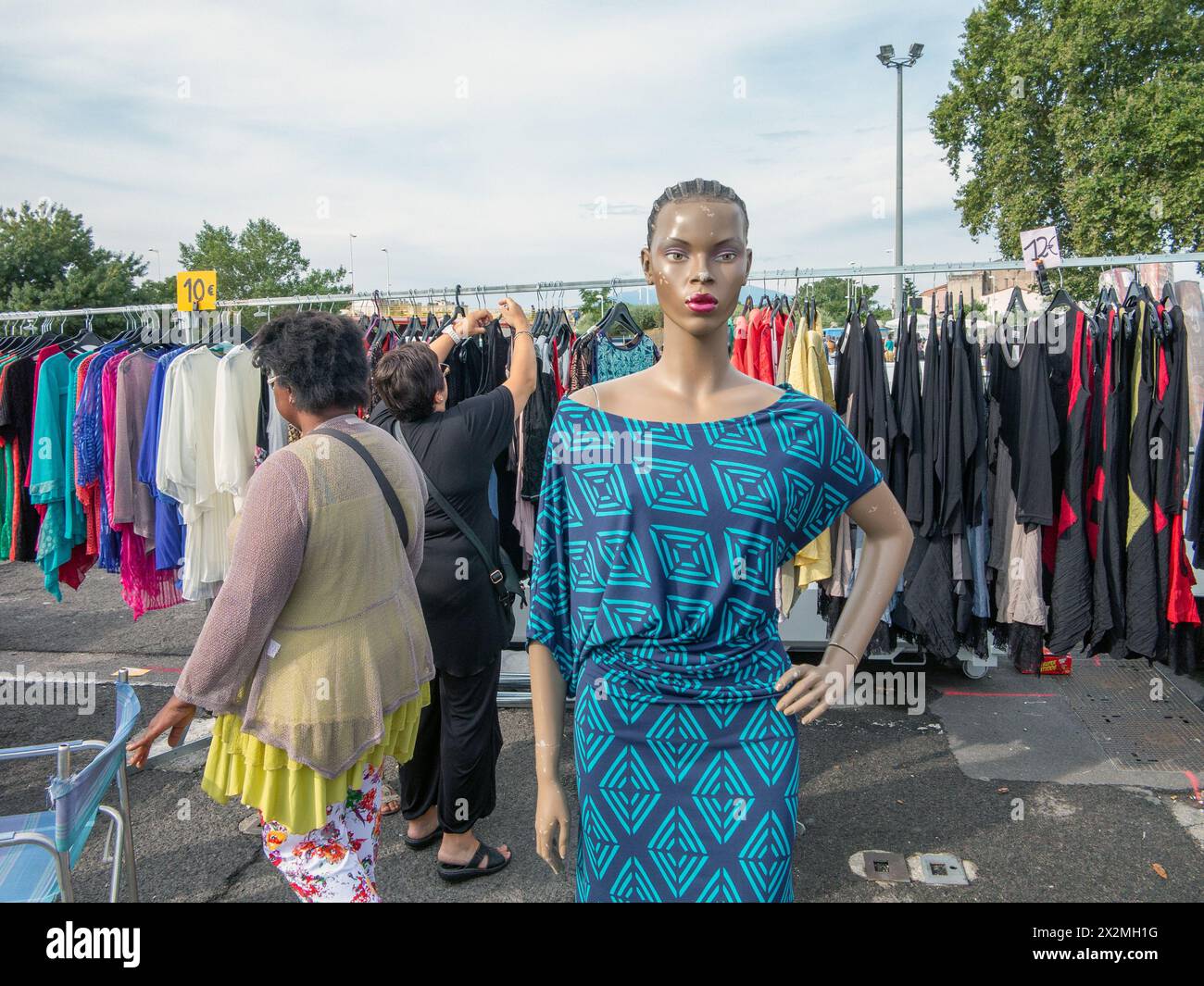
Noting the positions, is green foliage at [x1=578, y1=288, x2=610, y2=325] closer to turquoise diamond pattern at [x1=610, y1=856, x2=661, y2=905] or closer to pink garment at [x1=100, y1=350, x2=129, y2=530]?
pink garment at [x1=100, y1=350, x2=129, y2=530]

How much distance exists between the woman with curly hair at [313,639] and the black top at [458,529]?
0.80 metres

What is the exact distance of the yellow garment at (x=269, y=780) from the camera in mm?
2010

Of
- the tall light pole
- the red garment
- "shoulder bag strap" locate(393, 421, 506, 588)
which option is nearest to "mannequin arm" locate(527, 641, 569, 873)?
"shoulder bag strap" locate(393, 421, 506, 588)

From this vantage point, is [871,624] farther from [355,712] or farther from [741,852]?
[355,712]

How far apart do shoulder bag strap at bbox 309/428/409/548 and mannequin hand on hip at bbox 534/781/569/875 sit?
0.93m

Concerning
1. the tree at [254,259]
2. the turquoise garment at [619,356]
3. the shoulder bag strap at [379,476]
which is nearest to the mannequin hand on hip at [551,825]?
the shoulder bag strap at [379,476]

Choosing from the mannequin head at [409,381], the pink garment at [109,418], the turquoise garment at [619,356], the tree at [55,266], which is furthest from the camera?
the tree at [55,266]

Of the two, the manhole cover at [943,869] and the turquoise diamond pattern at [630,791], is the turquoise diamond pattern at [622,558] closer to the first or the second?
the turquoise diamond pattern at [630,791]

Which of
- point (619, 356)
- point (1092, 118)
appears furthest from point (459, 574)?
point (1092, 118)

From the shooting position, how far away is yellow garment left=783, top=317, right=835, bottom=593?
366cm

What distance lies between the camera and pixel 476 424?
3.13 m

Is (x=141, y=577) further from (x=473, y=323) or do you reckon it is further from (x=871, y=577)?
(x=871, y=577)

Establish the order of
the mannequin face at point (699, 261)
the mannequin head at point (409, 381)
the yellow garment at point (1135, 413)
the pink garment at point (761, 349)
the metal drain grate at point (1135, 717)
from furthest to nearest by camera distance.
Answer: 1. the metal drain grate at point (1135, 717)
2. the pink garment at point (761, 349)
3. the yellow garment at point (1135, 413)
4. the mannequin head at point (409, 381)
5. the mannequin face at point (699, 261)
